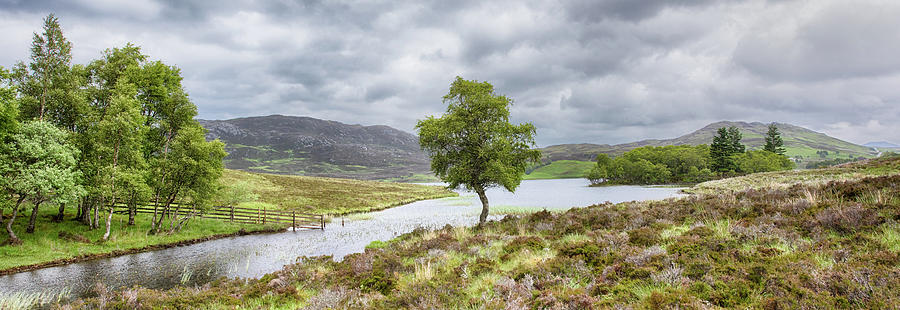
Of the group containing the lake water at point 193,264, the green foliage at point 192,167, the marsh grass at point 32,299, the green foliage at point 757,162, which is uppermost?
the green foliage at point 192,167

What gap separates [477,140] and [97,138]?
27.8m

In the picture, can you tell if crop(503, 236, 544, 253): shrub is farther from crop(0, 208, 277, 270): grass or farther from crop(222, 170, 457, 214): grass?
crop(222, 170, 457, 214): grass

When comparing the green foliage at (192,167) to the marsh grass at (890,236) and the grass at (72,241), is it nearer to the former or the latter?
the grass at (72,241)

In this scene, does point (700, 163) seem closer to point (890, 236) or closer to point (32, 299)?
point (890, 236)

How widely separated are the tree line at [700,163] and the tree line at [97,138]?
450 ft

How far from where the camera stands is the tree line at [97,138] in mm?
21812

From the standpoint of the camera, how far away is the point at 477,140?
24.6 m

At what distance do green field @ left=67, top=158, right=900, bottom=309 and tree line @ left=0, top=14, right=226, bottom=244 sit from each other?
61.9 feet

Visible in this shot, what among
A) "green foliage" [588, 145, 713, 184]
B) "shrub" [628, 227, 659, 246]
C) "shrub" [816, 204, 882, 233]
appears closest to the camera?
"shrub" [816, 204, 882, 233]

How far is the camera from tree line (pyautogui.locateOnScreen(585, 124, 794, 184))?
114 metres

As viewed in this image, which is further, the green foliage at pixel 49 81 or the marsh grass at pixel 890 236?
the green foliage at pixel 49 81

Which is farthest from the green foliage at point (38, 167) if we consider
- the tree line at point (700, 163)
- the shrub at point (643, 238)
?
the tree line at point (700, 163)

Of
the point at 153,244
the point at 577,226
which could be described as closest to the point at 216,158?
the point at 153,244

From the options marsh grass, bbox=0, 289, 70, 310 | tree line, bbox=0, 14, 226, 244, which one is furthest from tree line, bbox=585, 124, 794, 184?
marsh grass, bbox=0, 289, 70, 310
